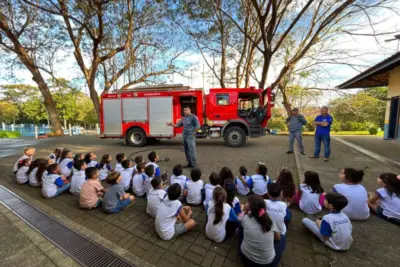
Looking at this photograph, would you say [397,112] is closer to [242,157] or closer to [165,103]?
[242,157]

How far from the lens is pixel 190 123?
5219 millimetres

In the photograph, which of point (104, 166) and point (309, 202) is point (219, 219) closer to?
point (309, 202)

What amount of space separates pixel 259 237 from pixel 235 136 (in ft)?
23.2

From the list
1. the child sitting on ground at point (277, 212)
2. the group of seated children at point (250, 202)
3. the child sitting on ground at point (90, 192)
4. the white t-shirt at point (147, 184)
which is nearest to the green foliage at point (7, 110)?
the group of seated children at point (250, 202)

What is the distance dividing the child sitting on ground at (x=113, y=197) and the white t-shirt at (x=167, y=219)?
42.6 inches

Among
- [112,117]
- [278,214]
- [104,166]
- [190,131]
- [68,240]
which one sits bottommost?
[68,240]

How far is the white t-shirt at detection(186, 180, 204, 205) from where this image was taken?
3123 millimetres

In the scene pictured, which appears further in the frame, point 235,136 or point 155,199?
point 235,136

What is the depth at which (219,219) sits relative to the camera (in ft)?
7.03

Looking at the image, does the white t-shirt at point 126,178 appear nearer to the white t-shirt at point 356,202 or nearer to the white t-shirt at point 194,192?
the white t-shirt at point 194,192

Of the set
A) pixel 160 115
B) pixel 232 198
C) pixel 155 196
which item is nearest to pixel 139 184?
pixel 155 196

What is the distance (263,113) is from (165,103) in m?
4.63

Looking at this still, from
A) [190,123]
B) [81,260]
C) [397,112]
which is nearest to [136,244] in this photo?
[81,260]

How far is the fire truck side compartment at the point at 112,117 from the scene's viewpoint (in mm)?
9328
